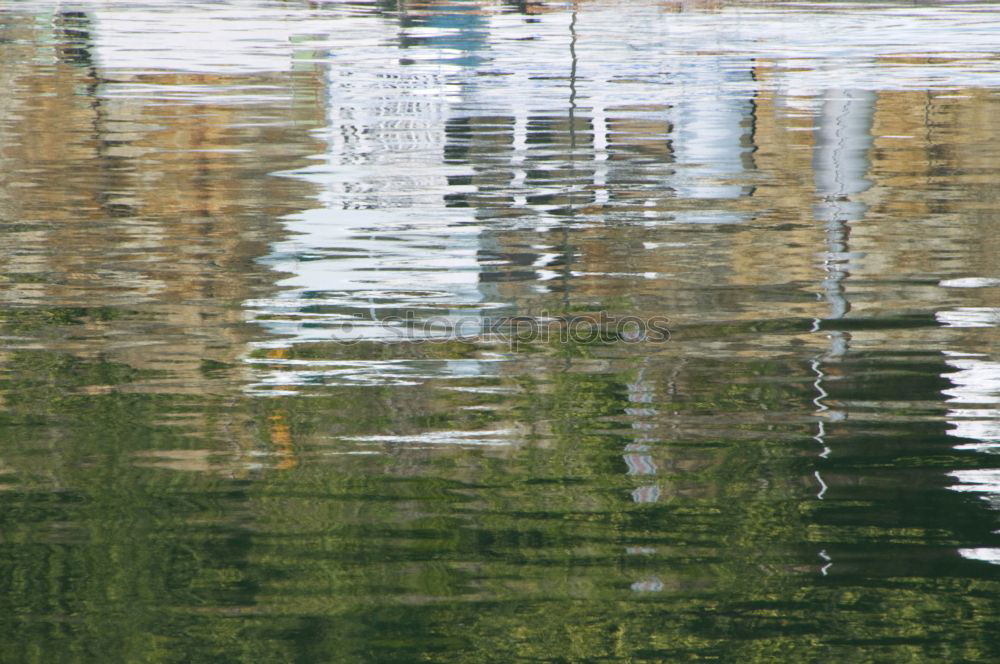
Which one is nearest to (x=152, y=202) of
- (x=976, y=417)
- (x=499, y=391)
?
(x=499, y=391)

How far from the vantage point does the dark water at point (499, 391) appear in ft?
13.7

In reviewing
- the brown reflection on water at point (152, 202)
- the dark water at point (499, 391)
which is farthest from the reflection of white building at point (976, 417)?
the brown reflection on water at point (152, 202)

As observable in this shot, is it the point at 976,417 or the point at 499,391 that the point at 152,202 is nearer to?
the point at 499,391

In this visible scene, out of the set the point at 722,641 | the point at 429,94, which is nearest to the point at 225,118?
the point at 429,94

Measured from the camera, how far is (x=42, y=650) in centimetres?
391

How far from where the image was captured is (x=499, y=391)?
6.11 metres

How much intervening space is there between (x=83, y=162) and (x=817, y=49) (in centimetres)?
1224

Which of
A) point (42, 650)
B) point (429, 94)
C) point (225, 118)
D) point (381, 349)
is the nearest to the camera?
point (42, 650)

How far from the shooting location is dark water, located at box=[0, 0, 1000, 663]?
4.16 metres

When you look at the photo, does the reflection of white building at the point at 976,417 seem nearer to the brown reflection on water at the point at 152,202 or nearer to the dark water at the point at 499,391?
the dark water at the point at 499,391

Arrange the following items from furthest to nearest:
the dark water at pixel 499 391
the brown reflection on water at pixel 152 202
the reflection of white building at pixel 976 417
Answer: the brown reflection on water at pixel 152 202 → the reflection of white building at pixel 976 417 → the dark water at pixel 499 391

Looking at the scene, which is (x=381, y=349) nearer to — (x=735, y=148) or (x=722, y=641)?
(x=722, y=641)

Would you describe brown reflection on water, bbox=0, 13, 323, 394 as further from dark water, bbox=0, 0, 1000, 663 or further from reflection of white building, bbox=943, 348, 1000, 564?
reflection of white building, bbox=943, 348, 1000, 564

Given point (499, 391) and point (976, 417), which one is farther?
point (499, 391)
